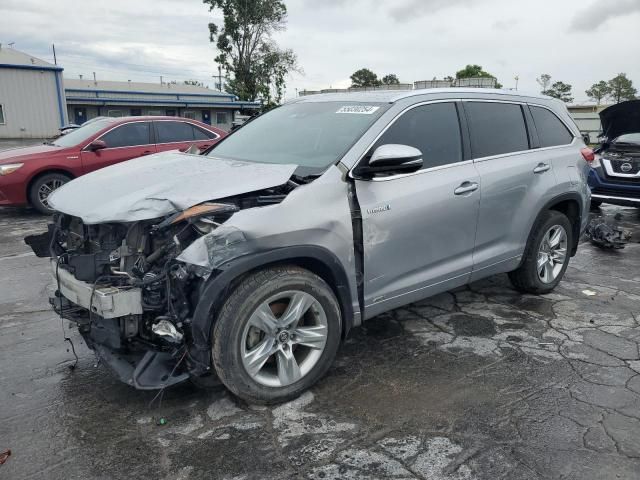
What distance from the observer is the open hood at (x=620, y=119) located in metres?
9.20

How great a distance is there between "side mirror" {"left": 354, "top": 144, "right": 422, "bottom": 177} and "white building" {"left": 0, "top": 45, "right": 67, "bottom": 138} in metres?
30.7

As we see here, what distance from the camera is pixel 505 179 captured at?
432cm

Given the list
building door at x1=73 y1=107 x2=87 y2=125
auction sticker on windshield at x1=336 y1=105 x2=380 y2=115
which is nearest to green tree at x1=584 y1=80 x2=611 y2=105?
building door at x1=73 y1=107 x2=87 y2=125

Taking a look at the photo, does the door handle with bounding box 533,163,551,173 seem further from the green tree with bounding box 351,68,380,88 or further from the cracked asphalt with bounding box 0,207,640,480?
the green tree with bounding box 351,68,380,88

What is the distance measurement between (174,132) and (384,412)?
27.9 feet

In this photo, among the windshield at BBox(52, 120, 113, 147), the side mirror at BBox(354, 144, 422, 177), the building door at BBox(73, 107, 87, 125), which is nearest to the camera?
the side mirror at BBox(354, 144, 422, 177)

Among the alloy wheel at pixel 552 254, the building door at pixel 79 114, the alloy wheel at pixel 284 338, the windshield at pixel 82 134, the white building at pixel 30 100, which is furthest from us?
the building door at pixel 79 114

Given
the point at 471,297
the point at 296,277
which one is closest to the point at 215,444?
the point at 296,277

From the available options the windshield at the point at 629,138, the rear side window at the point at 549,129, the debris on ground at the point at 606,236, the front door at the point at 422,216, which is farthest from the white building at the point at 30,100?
the front door at the point at 422,216

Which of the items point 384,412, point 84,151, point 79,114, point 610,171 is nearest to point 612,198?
point 610,171

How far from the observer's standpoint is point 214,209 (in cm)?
291

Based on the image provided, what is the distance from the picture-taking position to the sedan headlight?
873 centimetres

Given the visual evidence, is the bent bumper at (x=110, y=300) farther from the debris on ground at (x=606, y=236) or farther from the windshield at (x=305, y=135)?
the debris on ground at (x=606, y=236)

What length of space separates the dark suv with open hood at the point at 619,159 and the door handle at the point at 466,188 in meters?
5.90
